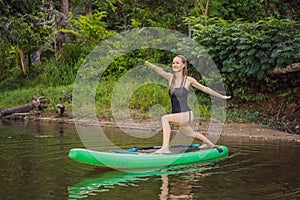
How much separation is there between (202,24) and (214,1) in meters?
3.37

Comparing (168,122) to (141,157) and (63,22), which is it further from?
(63,22)

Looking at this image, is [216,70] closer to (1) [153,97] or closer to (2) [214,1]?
(1) [153,97]

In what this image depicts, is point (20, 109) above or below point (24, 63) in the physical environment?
below

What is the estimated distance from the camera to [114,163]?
672cm

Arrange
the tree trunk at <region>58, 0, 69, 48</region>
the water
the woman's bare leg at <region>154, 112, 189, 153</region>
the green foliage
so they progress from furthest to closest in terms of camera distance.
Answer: the tree trunk at <region>58, 0, 69, 48</region>, the green foliage, the woman's bare leg at <region>154, 112, 189, 153</region>, the water

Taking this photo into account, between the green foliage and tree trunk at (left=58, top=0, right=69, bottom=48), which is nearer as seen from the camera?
the green foliage

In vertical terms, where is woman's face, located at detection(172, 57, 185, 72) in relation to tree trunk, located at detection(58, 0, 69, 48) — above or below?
below

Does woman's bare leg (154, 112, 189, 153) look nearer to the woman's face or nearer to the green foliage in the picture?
the woman's face

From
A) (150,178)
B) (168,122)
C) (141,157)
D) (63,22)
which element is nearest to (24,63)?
(63,22)

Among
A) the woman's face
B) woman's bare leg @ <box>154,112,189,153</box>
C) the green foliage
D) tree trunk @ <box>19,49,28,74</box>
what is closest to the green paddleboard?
woman's bare leg @ <box>154,112,189,153</box>

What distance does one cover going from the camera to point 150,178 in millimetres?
6312

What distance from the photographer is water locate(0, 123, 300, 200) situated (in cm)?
540

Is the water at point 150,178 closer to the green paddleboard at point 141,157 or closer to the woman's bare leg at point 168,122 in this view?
the green paddleboard at point 141,157

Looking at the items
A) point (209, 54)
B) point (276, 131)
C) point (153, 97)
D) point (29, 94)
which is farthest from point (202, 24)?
point (29, 94)
